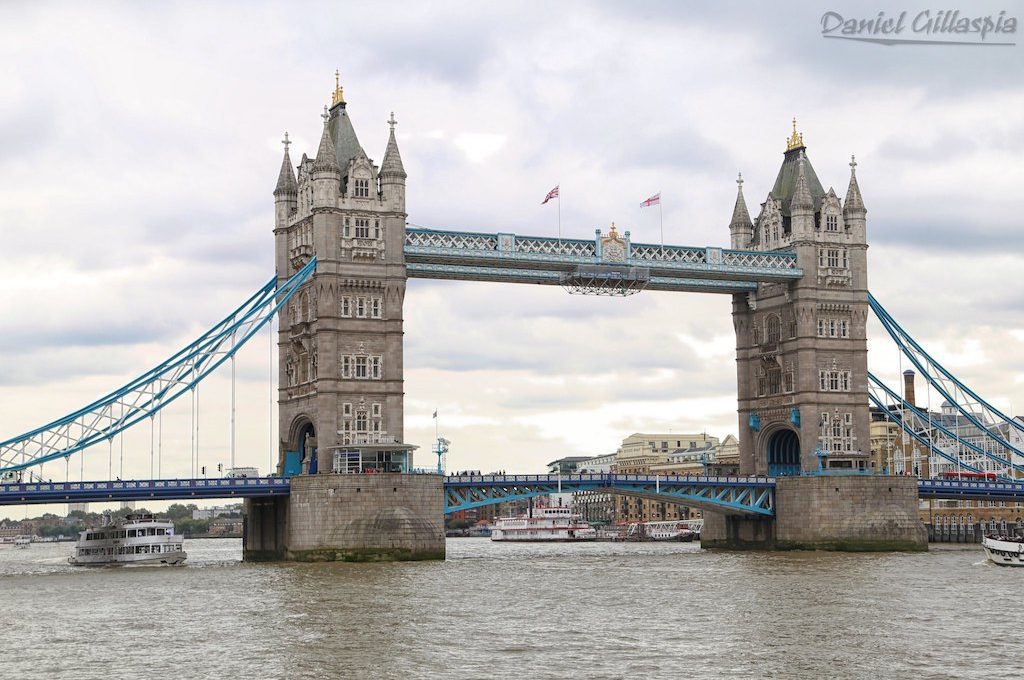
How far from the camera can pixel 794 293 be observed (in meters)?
120

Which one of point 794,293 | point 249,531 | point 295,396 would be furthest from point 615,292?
point 249,531

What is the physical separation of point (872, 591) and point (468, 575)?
23.5 meters

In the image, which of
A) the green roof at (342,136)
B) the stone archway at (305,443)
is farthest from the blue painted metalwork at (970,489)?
the green roof at (342,136)

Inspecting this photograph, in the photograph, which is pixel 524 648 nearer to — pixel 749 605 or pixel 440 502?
pixel 749 605

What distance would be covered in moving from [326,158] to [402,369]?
15.1m

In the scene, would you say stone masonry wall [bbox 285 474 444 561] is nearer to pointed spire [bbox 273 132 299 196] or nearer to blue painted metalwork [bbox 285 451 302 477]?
blue painted metalwork [bbox 285 451 302 477]

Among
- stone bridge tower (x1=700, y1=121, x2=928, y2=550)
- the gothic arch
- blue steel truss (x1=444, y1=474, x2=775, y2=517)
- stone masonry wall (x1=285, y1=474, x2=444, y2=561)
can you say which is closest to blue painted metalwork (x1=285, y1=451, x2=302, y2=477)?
stone masonry wall (x1=285, y1=474, x2=444, y2=561)

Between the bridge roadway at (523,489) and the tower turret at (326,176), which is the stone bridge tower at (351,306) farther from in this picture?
the bridge roadway at (523,489)

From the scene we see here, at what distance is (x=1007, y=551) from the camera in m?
95.1

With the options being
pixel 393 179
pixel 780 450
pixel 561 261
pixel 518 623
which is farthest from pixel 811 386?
pixel 518 623

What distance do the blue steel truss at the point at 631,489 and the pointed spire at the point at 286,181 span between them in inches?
927

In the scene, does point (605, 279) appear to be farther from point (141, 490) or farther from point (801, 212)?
point (141, 490)

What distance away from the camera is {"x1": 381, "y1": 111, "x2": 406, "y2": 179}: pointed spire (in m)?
106

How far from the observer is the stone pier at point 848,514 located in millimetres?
113062
